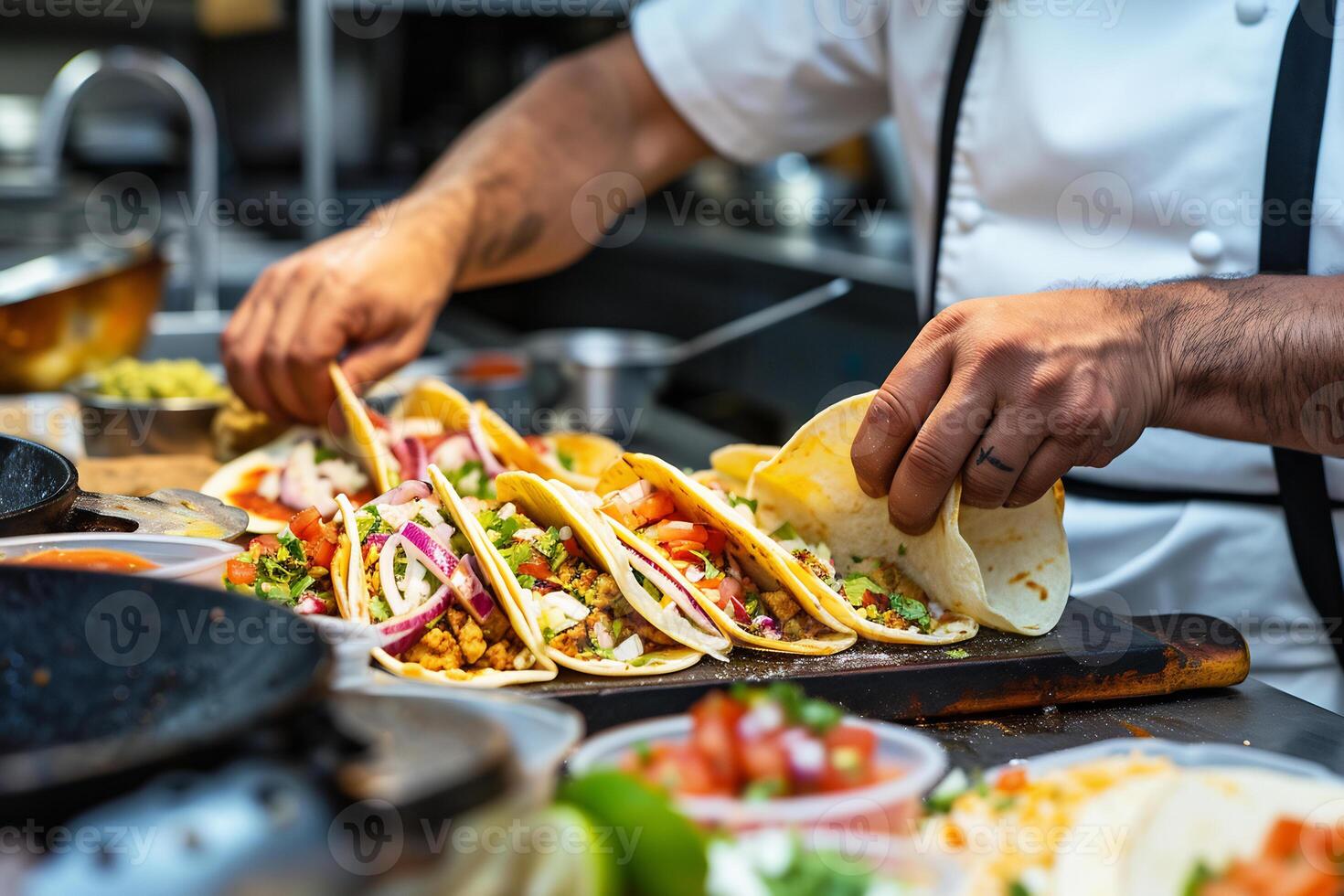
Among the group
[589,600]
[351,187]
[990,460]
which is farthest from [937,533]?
[351,187]

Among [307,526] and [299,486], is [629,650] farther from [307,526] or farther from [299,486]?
[299,486]

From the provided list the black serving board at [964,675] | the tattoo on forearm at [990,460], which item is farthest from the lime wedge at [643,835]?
the tattoo on forearm at [990,460]

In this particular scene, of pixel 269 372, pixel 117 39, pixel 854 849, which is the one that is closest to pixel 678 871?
pixel 854 849

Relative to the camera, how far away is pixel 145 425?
2.47 m

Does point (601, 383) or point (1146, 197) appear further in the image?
point (601, 383)

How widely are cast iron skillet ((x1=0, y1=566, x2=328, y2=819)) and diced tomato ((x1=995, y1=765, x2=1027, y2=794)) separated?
0.57m

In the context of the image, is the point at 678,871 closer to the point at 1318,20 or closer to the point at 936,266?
the point at 1318,20

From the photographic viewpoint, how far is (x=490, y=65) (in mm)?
7910

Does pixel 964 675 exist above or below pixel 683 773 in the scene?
below

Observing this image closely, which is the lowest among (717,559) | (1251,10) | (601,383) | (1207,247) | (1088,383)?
(601,383)

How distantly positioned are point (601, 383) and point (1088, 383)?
6.43ft

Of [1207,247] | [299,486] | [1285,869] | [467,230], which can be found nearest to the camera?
[1285,869]

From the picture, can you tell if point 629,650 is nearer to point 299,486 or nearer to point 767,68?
point 299,486

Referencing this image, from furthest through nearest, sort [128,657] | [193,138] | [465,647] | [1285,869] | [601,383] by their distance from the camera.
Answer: [193,138]
[601,383]
[465,647]
[128,657]
[1285,869]
